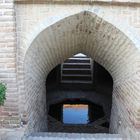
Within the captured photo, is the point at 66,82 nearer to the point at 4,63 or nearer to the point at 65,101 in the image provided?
the point at 65,101

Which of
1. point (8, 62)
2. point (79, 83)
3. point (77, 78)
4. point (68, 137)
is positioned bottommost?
point (68, 137)

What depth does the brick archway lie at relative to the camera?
4.19 m

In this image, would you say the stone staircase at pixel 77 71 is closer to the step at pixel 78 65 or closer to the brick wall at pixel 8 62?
the step at pixel 78 65

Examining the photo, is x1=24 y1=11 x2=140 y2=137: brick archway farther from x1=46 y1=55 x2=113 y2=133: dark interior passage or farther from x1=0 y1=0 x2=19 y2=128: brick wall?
x1=46 y1=55 x2=113 y2=133: dark interior passage

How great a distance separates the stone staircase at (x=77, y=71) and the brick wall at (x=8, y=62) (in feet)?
15.5

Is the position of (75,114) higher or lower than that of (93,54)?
lower

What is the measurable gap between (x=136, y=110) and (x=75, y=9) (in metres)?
1.60

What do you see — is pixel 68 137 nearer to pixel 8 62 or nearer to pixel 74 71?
pixel 8 62

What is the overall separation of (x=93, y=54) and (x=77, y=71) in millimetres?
3458

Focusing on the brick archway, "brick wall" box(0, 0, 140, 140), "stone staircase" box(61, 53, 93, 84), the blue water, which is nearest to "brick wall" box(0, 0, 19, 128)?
"brick wall" box(0, 0, 140, 140)

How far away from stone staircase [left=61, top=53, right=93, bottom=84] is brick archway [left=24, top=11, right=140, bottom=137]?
340 cm

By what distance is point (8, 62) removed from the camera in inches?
160

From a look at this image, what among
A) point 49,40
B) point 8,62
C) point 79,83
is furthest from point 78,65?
point 8,62

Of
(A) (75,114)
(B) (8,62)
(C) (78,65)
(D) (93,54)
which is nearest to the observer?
(B) (8,62)
